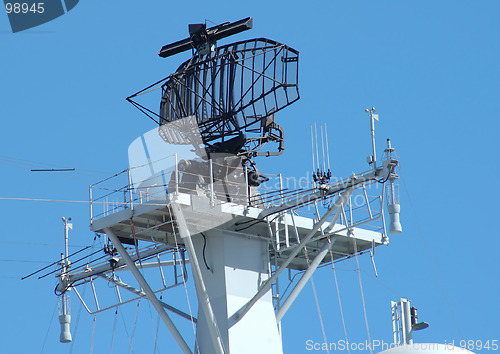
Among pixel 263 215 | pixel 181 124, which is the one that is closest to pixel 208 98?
pixel 181 124

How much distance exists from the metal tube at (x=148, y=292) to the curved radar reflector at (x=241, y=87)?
5.12 m

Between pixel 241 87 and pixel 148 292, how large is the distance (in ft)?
25.5

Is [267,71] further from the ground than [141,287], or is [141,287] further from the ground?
[267,71]

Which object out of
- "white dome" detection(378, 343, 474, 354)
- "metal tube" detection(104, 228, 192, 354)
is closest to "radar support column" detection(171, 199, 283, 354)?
"metal tube" detection(104, 228, 192, 354)

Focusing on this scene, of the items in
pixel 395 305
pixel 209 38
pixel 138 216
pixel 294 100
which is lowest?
pixel 395 305

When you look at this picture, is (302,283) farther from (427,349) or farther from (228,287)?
(427,349)

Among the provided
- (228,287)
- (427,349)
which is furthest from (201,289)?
(427,349)

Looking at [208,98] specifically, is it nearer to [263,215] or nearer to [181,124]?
[181,124]

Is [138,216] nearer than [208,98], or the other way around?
[138,216]

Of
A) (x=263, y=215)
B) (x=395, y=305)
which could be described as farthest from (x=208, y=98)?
(x=395, y=305)

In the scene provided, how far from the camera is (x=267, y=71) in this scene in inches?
1978

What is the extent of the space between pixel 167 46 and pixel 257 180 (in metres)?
6.82

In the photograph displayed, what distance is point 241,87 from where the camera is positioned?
166 feet

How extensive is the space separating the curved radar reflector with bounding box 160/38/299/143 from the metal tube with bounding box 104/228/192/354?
5119mm
